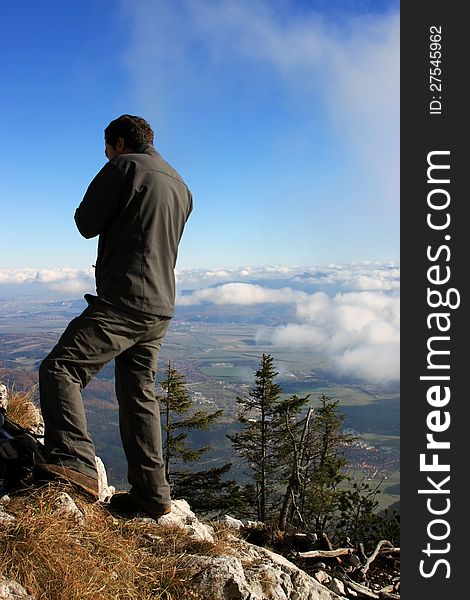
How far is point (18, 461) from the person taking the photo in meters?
3.65

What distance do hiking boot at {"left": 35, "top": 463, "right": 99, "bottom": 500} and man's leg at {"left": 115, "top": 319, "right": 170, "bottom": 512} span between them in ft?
1.18

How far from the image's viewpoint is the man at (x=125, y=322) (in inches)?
138

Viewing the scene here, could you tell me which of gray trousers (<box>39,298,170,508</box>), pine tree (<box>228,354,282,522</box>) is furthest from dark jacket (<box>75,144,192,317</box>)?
pine tree (<box>228,354,282,522</box>)

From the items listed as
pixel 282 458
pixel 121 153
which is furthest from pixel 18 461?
pixel 282 458

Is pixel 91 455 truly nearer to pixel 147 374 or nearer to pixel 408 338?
pixel 147 374

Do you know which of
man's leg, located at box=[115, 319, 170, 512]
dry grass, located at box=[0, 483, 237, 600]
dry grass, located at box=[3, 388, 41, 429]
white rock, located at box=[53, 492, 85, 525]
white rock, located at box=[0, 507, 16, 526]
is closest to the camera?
dry grass, located at box=[0, 483, 237, 600]

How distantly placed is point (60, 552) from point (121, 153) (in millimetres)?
2963

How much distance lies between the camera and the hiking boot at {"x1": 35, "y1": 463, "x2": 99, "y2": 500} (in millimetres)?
3451

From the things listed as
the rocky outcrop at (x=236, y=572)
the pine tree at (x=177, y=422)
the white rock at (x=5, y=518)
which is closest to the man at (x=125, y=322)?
the rocky outcrop at (x=236, y=572)

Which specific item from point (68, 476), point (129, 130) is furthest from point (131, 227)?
point (68, 476)

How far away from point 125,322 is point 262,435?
2569 centimetres

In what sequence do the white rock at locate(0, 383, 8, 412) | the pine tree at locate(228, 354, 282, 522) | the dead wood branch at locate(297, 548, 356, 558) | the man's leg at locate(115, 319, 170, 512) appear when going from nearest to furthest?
the man's leg at locate(115, 319, 170, 512), the dead wood branch at locate(297, 548, 356, 558), the white rock at locate(0, 383, 8, 412), the pine tree at locate(228, 354, 282, 522)

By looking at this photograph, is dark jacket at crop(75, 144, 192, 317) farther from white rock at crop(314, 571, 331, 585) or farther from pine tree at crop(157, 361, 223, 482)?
pine tree at crop(157, 361, 223, 482)

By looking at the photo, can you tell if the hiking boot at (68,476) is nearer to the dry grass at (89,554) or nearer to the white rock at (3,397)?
the dry grass at (89,554)
